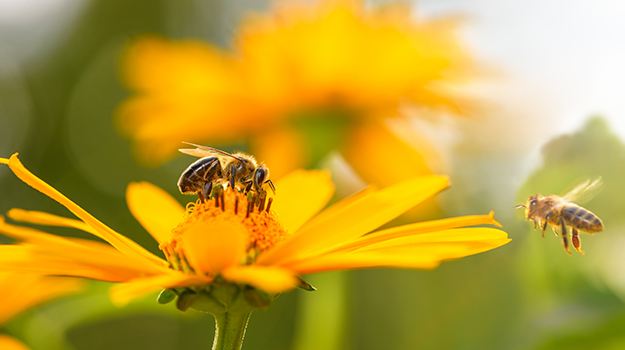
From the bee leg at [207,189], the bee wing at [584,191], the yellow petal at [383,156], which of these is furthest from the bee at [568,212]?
the yellow petal at [383,156]

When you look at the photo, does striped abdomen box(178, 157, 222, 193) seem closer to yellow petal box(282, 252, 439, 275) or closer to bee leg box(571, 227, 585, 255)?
yellow petal box(282, 252, 439, 275)

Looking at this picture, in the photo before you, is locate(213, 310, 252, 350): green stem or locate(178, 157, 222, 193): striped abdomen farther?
locate(178, 157, 222, 193): striped abdomen

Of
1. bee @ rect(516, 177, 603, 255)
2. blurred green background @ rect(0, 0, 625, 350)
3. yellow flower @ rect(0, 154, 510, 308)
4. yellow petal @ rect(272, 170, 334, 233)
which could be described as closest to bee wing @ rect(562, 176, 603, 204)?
bee @ rect(516, 177, 603, 255)

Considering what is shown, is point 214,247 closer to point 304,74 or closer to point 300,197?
point 300,197

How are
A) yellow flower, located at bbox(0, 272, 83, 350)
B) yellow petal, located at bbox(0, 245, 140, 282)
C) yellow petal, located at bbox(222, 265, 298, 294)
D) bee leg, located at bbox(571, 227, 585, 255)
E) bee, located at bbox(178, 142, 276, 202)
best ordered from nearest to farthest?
yellow petal, located at bbox(222, 265, 298, 294)
yellow petal, located at bbox(0, 245, 140, 282)
bee leg, located at bbox(571, 227, 585, 255)
bee, located at bbox(178, 142, 276, 202)
yellow flower, located at bbox(0, 272, 83, 350)

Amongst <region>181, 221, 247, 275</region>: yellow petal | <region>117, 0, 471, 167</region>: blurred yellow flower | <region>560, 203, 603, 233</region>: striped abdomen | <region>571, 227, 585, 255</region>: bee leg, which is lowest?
<region>181, 221, 247, 275</region>: yellow petal

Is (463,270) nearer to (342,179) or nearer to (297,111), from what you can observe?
(342,179)

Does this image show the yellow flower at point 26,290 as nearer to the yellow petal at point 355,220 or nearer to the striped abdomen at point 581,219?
the yellow petal at point 355,220
